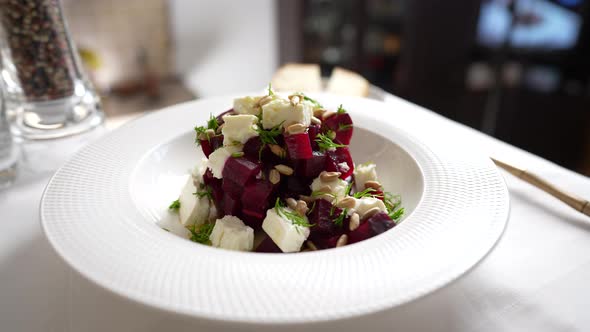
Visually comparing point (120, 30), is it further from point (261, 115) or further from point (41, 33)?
point (261, 115)

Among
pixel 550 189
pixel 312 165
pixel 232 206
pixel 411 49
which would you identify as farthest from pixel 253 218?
pixel 411 49

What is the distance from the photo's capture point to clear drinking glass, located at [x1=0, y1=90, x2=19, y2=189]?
3.61 ft

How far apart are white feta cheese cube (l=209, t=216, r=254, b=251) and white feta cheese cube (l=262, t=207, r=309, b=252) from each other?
35 mm

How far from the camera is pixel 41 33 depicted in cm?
119

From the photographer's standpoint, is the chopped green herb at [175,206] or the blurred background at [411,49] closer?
the chopped green herb at [175,206]

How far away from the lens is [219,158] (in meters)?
0.82

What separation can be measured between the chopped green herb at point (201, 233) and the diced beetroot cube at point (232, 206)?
5 centimetres

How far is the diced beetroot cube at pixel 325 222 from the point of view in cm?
78

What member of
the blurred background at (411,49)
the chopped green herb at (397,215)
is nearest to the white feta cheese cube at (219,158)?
the chopped green herb at (397,215)

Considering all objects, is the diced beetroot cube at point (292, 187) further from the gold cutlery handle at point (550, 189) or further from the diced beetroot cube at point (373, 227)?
the gold cutlery handle at point (550, 189)

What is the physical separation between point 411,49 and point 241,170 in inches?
121

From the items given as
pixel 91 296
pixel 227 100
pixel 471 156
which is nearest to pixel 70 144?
pixel 227 100

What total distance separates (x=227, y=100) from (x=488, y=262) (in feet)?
2.48

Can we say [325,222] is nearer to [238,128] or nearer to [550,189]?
[238,128]
